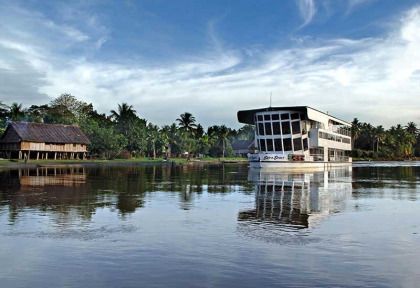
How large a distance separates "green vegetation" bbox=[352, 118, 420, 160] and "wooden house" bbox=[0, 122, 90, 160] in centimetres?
9228

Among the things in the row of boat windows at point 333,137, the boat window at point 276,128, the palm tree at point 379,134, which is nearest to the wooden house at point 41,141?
the boat window at point 276,128

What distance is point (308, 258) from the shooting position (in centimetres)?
853

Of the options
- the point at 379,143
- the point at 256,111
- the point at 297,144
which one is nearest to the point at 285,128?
the point at 297,144

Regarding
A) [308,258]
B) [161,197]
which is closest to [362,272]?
[308,258]

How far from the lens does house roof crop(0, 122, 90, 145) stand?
7550 centimetres

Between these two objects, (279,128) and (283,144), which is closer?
(279,128)

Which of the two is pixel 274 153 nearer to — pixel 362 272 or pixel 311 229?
pixel 311 229

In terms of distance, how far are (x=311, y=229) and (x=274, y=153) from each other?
165 ft

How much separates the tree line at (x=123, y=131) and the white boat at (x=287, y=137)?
3621 cm

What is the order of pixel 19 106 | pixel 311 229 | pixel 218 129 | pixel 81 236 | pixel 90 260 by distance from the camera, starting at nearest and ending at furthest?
pixel 90 260 → pixel 81 236 → pixel 311 229 → pixel 19 106 → pixel 218 129

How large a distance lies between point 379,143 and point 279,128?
3933 inches

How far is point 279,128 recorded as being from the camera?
198 feet

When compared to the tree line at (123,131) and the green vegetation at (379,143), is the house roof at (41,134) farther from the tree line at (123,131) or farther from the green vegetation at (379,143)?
the green vegetation at (379,143)

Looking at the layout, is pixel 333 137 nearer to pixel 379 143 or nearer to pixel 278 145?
pixel 278 145
